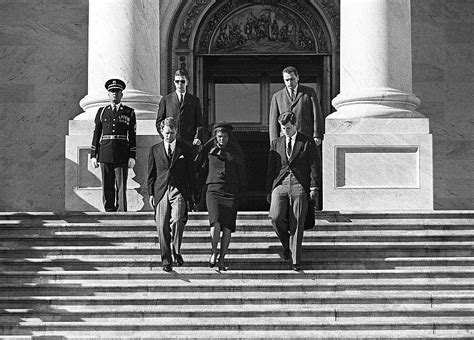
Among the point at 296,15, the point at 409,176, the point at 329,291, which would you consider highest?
the point at 296,15

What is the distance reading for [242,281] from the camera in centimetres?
1783

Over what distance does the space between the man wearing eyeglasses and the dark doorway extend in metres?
7.40

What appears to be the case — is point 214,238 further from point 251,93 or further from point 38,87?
point 38,87

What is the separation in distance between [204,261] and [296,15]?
1086 cm

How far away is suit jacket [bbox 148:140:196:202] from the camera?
18.1 meters

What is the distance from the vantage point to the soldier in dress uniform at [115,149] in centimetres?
2022

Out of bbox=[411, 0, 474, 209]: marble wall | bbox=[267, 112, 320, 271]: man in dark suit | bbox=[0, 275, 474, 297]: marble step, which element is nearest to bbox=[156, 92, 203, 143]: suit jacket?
bbox=[267, 112, 320, 271]: man in dark suit

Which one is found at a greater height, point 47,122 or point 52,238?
point 47,122

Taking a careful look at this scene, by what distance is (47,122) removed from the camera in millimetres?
27391

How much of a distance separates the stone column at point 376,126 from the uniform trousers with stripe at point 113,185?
10.7ft

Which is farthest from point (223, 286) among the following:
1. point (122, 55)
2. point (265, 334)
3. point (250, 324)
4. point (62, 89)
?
point (62, 89)

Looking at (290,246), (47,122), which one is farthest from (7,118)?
(290,246)

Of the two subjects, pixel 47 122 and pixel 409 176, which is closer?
pixel 409 176

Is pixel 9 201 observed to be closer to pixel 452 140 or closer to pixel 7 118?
pixel 7 118
